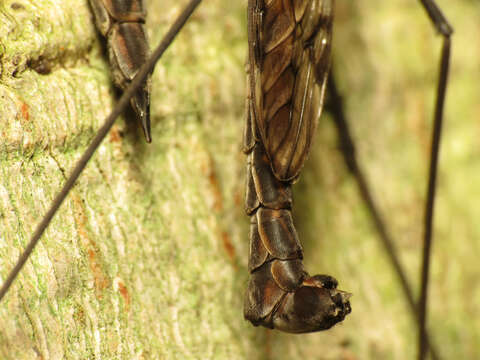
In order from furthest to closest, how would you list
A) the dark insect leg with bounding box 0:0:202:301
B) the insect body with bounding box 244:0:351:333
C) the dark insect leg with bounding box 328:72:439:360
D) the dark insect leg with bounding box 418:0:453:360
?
the dark insect leg with bounding box 328:72:439:360 < the dark insect leg with bounding box 418:0:453:360 < the insect body with bounding box 244:0:351:333 < the dark insect leg with bounding box 0:0:202:301

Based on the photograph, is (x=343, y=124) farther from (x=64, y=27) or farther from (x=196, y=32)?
(x=64, y=27)

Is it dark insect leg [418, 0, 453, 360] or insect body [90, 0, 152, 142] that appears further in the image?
dark insect leg [418, 0, 453, 360]

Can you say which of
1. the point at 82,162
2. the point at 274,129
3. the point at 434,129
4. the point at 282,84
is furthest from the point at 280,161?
the point at 434,129

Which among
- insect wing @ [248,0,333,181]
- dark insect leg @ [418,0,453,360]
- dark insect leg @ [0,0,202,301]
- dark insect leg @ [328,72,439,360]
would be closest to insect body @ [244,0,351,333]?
insect wing @ [248,0,333,181]

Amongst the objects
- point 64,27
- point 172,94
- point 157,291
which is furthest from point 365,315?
point 64,27

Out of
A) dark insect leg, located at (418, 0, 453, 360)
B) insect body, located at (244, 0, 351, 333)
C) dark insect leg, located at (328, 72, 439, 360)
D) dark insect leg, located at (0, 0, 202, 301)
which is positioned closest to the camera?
dark insect leg, located at (0, 0, 202, 301)

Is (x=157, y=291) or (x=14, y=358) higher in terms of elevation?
(x=14, y=358)

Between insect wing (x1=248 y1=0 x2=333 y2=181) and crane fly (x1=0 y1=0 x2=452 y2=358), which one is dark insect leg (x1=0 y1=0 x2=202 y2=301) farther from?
insect wing (x1=248 y1=0 x2=333 y2=181)

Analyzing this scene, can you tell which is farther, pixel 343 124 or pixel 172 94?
pixel 343 124

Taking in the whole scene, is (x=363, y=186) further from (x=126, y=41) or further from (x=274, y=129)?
(x=126, y=41)
